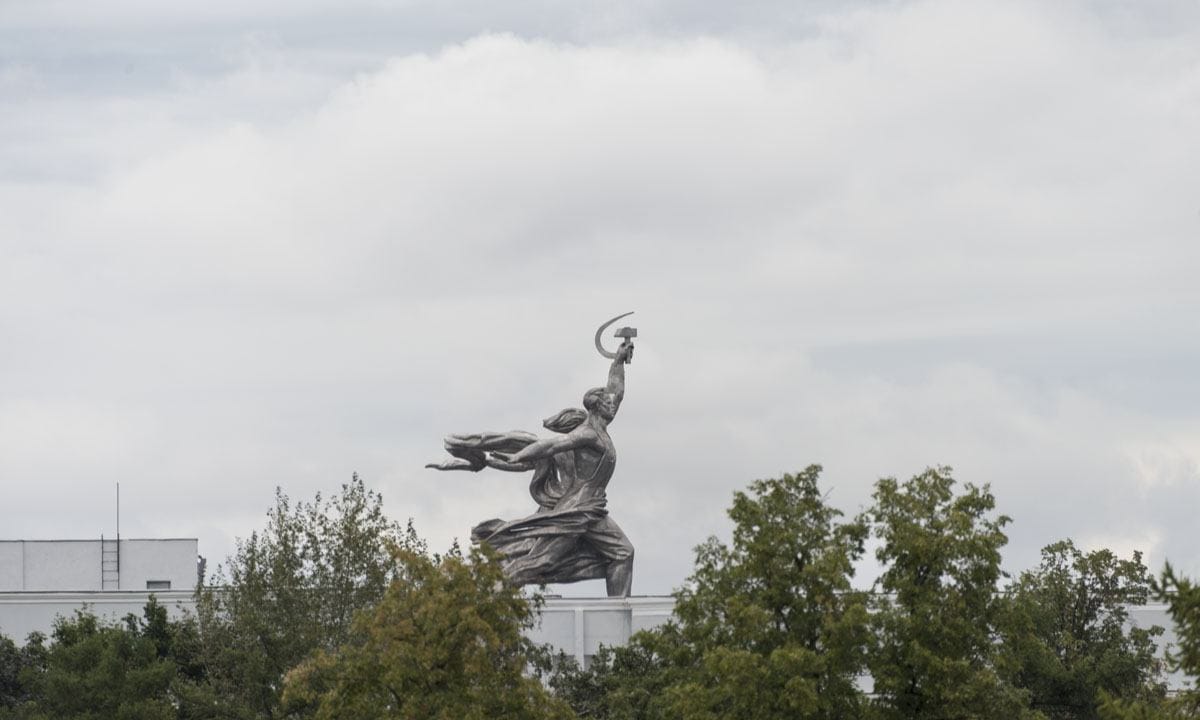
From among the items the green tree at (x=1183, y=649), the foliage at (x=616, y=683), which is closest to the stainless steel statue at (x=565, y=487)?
the foliage at (x=616, y=683)

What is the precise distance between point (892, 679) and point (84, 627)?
24881mm

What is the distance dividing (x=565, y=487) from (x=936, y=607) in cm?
2116

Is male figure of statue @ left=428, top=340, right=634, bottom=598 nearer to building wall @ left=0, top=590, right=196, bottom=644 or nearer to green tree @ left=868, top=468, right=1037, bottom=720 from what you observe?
building wall @ left=0, top=590, right=196, bottom=644

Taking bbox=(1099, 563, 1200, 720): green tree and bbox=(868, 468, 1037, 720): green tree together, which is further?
bbox=(868, 468, 1037, 720): green tree

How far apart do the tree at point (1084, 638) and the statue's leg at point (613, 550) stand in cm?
1251

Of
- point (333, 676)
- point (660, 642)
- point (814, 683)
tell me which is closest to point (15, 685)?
point (333, 676)

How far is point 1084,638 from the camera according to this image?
5850cm

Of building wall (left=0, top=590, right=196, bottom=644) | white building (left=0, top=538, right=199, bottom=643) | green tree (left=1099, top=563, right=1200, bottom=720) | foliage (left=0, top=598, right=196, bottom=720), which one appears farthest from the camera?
white building (left=0, top=538, right=199, bottom=643)

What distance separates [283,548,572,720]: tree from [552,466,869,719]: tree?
9.47ft

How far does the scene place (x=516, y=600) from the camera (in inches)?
1950

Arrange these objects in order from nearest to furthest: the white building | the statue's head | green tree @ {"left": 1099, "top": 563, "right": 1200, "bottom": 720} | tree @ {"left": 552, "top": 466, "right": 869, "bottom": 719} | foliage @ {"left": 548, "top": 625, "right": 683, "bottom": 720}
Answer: green tree @ {"left": 1099, "top": 563, "right": 1200, "bottom": 720} → tree @ {"left": 552, "top": 466, "right": 869, "bottom": 719} → foliage @ {"left": 548, "top": 625, "right": 683, "bottom": 720} → the statue's head → the white building

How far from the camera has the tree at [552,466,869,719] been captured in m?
45.8

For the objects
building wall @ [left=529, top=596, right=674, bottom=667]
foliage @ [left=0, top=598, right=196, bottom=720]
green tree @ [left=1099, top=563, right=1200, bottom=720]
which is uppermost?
building wall @ [left=529, top=596, right=674, bottom=667]

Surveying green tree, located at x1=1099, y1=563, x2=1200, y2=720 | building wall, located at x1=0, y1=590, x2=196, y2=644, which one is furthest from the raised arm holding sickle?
green tree, located at x1=1099, y1=563, x2=1200, y2=720
